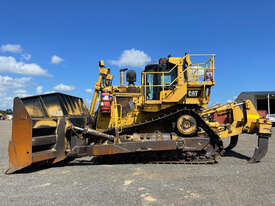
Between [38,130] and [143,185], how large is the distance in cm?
343

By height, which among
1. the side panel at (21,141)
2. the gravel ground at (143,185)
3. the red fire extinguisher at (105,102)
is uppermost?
the red fire extinguisher at (105,102)

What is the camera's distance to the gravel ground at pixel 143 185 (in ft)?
12.2

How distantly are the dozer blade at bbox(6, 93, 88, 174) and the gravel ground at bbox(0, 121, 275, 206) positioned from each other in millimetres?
452

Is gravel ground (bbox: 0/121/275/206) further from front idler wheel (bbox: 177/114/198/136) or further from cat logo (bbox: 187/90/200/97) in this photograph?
cat logo (bbox: 187/90/200/97)

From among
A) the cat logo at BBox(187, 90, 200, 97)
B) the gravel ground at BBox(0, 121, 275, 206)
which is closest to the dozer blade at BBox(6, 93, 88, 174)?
the gravel ground at BBox(0, 121, 275, 206)

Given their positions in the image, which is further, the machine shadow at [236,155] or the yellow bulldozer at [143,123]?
the machine shadow at [236,155]

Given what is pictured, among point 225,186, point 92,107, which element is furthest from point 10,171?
point 225,186

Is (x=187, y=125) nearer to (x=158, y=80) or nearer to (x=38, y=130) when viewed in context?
(x=158, y=80)

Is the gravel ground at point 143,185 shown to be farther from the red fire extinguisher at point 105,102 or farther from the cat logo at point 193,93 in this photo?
the cat logo at point 193,93

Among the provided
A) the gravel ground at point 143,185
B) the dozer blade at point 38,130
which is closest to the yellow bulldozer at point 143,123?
the dozer blade at point 38,130

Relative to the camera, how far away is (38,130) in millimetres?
5711

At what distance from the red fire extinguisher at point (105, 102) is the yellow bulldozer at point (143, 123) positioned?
0.11 ft

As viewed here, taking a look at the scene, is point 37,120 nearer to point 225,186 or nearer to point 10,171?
point 10,171

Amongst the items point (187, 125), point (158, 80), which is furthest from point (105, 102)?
point (187, 125)
